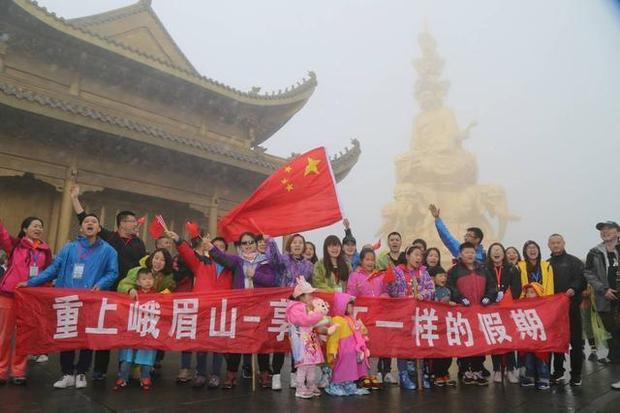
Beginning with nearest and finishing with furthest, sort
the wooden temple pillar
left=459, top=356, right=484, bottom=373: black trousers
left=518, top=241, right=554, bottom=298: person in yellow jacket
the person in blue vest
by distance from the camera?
left=459, top=356, right=484, bottom=373: black trousers, left=518, top=241, right=554, bottom=298: person in yellow jacket, the person in blue vest, the wooden temple pillar

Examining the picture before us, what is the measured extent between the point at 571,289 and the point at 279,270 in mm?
3051

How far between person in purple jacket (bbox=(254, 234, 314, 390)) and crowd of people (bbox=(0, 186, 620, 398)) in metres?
Answer: 0.01

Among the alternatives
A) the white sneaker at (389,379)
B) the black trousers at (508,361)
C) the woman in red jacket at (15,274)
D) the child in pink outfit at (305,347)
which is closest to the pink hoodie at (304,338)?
the child in pink outfit at (305,347)

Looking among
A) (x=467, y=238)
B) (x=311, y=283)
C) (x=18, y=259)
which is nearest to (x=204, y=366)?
(x=311, y=283)

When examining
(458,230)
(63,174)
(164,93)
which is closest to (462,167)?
(458,230)

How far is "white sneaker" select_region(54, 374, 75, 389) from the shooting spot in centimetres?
407

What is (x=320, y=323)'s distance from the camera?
4.11m

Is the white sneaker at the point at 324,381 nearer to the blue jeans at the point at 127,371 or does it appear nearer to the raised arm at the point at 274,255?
the raised arm at the point at 274,255

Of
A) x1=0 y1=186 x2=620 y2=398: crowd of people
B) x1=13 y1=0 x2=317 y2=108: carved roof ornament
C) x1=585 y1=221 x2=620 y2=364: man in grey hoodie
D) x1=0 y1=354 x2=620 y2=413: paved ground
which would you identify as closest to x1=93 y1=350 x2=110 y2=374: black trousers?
x1=0 y1=186 x2=620 y2=398: crowd of people

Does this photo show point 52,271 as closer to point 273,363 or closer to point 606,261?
point 273,363

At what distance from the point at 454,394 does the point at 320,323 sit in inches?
56.7

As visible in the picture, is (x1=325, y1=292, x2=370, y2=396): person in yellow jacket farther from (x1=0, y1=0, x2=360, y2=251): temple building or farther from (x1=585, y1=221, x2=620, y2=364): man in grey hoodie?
(x1=0, y1=0, x2=360, y2=251): temple building

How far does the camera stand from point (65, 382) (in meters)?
4.10

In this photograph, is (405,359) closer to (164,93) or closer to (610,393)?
(610,393)
